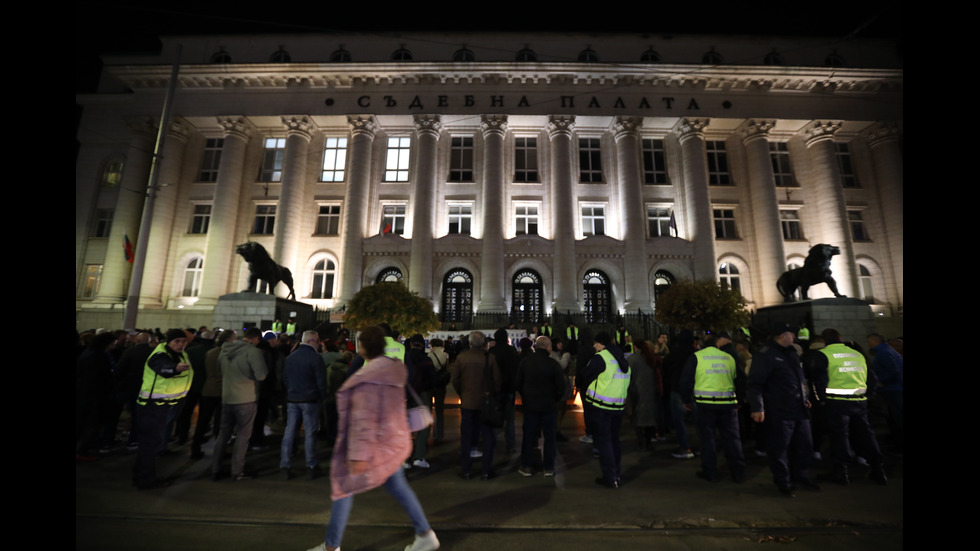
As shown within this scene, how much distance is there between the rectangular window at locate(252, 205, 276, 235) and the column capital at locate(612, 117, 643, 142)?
75.7 ft

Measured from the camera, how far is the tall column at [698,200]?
2458 cm

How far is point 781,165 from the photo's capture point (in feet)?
91.8

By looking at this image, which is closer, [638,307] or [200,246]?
[638,307]

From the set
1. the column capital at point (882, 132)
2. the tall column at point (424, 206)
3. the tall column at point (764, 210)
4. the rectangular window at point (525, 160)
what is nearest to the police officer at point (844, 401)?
the tall column at point (424, 206)

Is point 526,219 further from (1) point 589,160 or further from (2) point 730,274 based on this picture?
(2) point 730,274

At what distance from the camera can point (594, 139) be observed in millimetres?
28281

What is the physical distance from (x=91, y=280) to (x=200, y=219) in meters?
7.16

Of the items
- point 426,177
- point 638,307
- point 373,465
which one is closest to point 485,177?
point 426,177

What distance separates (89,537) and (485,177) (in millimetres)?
23518

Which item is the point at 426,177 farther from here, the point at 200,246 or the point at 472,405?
the point at 472,405

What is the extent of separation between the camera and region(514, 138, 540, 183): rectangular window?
2702 centimetres

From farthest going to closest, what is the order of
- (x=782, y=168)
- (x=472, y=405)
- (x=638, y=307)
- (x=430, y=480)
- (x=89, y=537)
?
(x=782, y=168), (x=638, y=307), (x=472, y=405), (x=430, y=480), (x=89, y=537)

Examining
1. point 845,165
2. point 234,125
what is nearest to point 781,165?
point 845,165

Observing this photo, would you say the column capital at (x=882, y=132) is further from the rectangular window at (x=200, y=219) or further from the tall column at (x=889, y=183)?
the rectangular window at (x=200, y=219)
